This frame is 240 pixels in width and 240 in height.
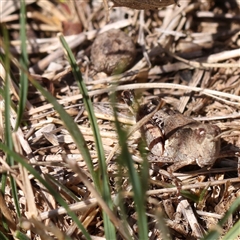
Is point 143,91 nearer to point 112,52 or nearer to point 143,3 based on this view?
point 112,52

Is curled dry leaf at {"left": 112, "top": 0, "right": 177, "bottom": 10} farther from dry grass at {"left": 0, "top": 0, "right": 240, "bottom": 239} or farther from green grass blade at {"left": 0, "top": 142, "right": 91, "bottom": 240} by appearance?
green grass blade at {"left": 0, "top": 142, "right": 91, "bottom": 240}

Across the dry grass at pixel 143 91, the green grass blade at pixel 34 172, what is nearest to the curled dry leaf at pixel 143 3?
the dry grass at pixel 143 91

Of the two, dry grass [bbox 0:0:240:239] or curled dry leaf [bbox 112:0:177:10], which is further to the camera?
curled dry leaf [bbox 112:0:177:10]

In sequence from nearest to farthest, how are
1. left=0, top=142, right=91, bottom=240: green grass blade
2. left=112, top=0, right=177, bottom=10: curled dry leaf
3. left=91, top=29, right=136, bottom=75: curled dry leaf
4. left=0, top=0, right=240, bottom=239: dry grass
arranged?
left=0, top=142, right=91, bottom=240: green grass blade, left=0, top=0, right=240, bottom=239: dry grass, left=112, top=0, right=177, bottom=10: curled dry leaf, left=91, top=29, right=136, bottom=75: curled dry leaf

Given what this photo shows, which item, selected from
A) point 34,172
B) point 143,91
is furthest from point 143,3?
point 34,172

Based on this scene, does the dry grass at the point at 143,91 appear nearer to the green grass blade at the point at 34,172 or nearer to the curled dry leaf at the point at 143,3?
the green grass blade at the point at 34,172

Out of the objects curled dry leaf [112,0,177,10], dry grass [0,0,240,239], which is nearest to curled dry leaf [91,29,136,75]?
dry grass [0,0,240,239]
